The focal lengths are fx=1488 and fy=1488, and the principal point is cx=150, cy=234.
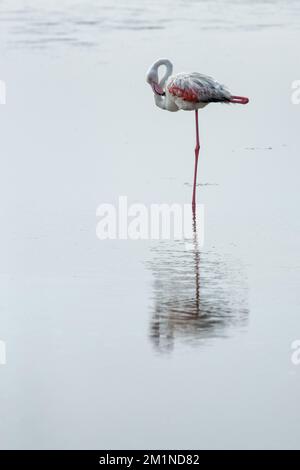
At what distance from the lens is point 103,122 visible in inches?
720

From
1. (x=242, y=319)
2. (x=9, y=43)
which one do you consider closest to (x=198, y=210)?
(x=242, y=319)

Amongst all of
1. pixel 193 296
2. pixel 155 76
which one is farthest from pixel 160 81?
pixel 193 296

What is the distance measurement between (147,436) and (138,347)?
172cm

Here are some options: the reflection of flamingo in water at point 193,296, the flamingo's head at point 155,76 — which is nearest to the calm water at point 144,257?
the reflection of flamingo in water at point 193,296

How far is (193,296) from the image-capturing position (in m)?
10.1

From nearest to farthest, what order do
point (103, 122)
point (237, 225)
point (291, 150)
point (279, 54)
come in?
point (237, 225), point (291, 150), point (103, 122), point (279, 54)

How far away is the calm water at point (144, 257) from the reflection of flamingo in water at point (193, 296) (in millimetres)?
20

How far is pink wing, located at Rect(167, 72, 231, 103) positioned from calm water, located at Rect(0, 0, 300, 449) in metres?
0.62

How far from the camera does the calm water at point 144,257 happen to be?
746cm

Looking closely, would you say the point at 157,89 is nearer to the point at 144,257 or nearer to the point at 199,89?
the point at 199,89

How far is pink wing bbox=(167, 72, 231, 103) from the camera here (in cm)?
1636

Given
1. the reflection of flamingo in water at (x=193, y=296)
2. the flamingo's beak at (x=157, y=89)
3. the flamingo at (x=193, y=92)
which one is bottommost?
the reflection of flamingo in water at (x=193, y=296)

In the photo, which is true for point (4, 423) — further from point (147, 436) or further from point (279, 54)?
point (279, 54)

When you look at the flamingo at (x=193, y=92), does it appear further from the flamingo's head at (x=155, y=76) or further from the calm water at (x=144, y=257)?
the calm water at (x=144, y=257)
